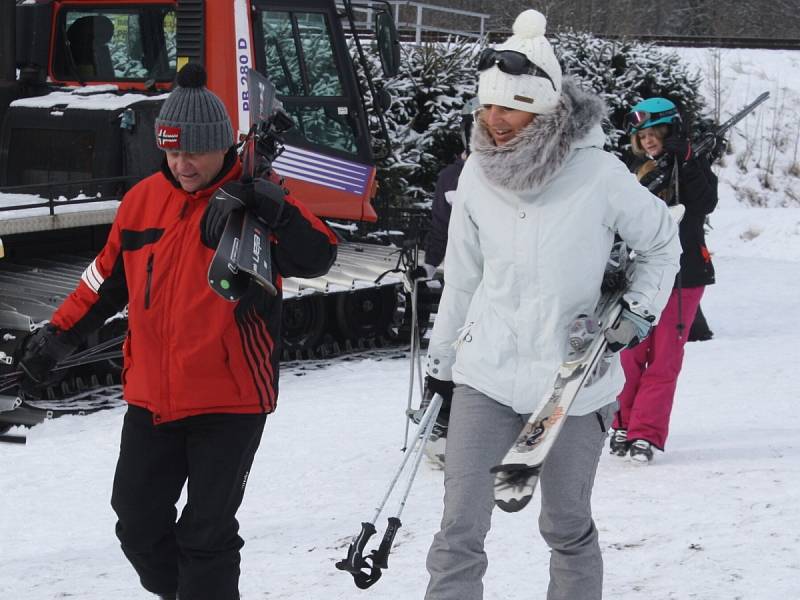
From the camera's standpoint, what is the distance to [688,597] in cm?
408

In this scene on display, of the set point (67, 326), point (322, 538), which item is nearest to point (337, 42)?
point (322, 538)

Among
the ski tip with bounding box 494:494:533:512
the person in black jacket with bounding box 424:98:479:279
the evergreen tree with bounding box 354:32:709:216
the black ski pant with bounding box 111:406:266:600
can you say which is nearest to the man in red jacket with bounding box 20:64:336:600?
the black ski pant with bounding box 111:406:266:600

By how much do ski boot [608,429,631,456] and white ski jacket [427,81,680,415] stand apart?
2.37 metres

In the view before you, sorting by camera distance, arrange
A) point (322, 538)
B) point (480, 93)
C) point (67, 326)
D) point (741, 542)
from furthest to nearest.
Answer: point (322, 538), point (741, 542), point (67, 326), point (480, 93)

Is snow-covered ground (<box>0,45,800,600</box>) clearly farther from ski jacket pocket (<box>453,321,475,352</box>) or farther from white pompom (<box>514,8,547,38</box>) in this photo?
white pompom (<box>514,8,547,38</box>)

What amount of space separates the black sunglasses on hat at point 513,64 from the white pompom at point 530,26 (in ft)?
0.39

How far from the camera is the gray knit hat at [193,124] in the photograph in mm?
A: 3523

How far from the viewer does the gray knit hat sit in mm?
3523

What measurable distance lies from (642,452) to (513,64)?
2760 millimetres

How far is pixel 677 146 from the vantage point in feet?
18.8

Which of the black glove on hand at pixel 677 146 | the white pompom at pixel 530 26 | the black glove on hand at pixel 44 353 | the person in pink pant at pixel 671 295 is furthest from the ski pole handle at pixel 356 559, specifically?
the black glove on hand at pixel 677 146

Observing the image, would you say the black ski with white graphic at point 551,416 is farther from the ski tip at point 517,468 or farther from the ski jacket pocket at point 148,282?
the ski jacket pocket at point 148,282

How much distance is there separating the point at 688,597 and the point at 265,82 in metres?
2.16

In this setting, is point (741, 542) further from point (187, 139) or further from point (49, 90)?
point (49, 90)
